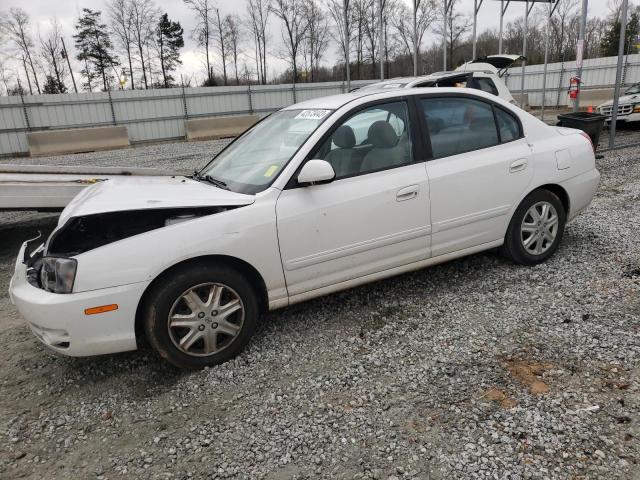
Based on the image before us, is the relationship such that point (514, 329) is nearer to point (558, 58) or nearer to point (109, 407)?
point (109, 407)

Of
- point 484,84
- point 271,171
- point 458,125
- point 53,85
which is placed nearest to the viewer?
point 271,171

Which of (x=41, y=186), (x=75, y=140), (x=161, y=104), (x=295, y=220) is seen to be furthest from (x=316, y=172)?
(x=161, y=104)

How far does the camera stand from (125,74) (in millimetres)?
39344

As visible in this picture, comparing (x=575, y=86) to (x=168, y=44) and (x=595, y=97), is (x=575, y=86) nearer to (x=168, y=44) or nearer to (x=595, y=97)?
(x=595, y=97)

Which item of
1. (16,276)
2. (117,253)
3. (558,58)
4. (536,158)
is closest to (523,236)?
(536,158)

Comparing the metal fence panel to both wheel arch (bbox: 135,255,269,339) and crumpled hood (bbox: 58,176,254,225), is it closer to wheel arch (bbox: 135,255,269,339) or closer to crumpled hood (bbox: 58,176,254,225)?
crumpled hood (bbox: 58,176,254,225)

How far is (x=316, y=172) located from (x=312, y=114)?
0.80 meters

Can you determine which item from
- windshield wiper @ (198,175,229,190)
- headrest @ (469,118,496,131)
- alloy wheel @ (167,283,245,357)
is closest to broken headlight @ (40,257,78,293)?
alloy wheel @ (167,283,245,357)

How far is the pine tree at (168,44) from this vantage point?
40469 mm

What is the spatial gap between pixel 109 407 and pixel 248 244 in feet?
4.25

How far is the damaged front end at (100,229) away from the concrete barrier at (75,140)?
1707 cm

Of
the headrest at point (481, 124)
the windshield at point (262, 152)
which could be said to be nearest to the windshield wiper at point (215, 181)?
the windshield at point (262, 152)

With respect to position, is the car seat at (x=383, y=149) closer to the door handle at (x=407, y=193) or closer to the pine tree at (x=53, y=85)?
the door handle at (x=407, y=193)

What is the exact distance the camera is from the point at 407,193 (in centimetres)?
356
